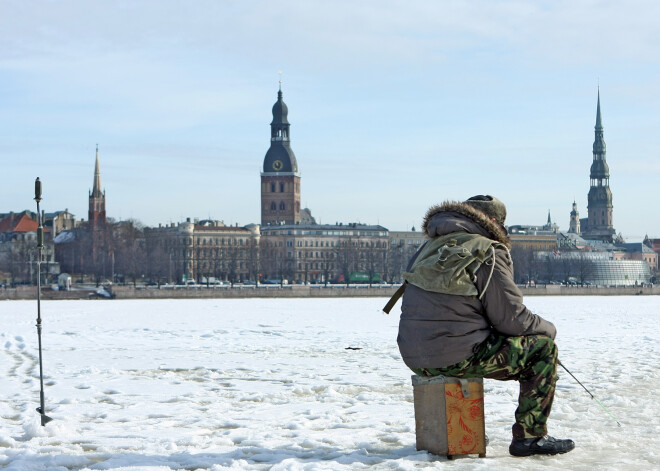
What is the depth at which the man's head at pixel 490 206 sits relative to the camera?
6176 millimetres

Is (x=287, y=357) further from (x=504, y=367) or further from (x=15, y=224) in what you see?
(x=15, y=224)

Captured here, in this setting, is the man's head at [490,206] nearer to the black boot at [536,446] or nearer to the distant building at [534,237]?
the black boot at [536,446]

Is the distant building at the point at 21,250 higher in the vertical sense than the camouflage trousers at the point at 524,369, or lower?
higher

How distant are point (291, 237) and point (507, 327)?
471 ft

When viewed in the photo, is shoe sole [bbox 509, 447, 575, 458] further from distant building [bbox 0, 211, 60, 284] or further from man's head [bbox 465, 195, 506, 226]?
distant building [bbox 0, 211, 60, 284]

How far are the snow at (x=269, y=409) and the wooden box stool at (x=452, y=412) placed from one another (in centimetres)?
12

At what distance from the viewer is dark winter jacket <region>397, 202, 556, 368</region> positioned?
573cm

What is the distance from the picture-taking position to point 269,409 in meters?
8.15

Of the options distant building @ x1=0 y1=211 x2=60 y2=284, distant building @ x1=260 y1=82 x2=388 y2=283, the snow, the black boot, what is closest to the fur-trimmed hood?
the black boot

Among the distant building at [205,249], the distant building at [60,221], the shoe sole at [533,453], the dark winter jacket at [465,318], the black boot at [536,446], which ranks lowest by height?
the shoe sole at [533,453]

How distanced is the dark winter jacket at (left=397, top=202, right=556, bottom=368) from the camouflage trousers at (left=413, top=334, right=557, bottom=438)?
0.19 ft

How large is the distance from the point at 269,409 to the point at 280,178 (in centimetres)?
15215

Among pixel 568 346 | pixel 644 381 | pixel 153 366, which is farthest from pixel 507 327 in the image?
pixel 568 346

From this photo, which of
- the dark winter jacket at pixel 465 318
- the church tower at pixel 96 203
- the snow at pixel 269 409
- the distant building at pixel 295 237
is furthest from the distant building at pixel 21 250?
the dark winter jacket at pixel 465 318
